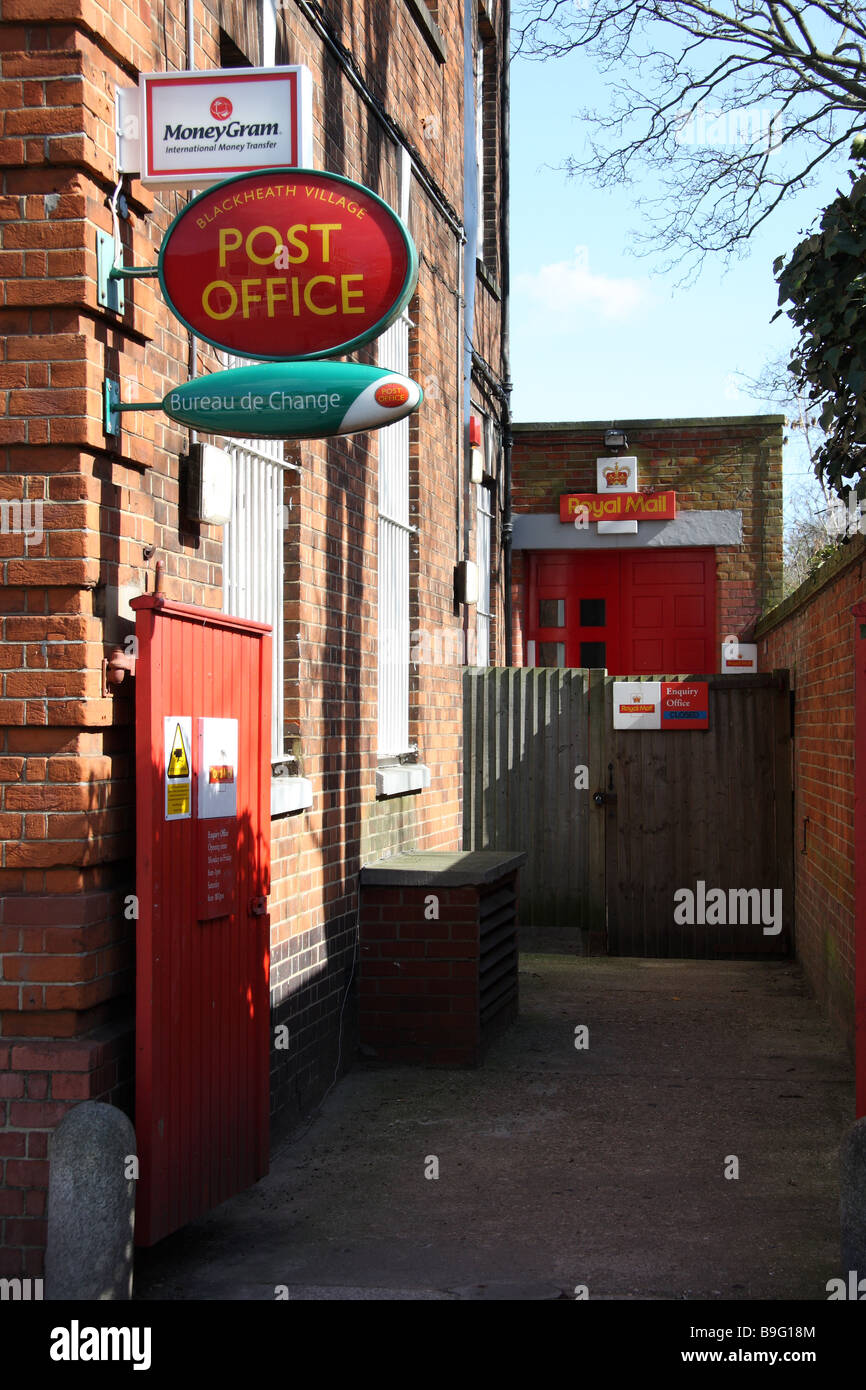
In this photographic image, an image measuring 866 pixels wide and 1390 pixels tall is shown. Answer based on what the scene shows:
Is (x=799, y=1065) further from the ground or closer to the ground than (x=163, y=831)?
closer to the ground

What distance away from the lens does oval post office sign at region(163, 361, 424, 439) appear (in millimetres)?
4699

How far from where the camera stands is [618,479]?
54.8ft

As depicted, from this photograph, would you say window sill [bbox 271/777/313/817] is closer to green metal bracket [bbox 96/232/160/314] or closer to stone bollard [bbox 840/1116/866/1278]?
green metal bracket [bbox 96/232/160/314]

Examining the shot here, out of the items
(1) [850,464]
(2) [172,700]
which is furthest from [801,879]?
(2) [172,700]

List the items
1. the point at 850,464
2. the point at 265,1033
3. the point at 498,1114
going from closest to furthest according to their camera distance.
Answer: the point at 265,1033
the point at 850,464
the point at 498,1114

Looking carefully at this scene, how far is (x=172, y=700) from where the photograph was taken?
199 inches

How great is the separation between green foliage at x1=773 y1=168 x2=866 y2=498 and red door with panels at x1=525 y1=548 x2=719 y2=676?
10244 mm

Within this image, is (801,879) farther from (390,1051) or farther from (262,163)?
(262,163)

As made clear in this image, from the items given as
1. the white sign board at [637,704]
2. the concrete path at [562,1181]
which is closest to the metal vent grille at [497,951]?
the concrete path at [562,1181]

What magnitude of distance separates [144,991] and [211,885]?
2.21 feet

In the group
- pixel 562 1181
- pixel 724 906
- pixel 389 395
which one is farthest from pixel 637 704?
pixel 389 395

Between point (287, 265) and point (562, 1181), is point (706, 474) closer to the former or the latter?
point (562, 1181)

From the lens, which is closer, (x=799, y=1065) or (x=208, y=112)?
(x=208, y=112)

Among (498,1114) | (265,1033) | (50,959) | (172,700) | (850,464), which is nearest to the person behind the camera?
(50,959)
